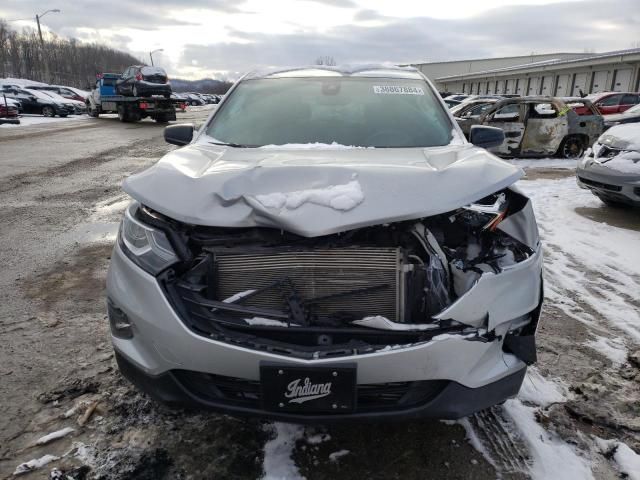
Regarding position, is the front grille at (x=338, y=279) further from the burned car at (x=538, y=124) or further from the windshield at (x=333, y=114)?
the burned car at (x=538, y=124)

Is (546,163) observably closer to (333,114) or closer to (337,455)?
(333,114)

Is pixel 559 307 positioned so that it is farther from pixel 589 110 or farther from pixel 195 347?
pixel 589 110

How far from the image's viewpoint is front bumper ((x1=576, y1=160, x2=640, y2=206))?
18.6 feet

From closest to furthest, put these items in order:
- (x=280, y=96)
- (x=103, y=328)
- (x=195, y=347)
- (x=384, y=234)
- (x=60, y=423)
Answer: (x=195, y=347) < (x=384, y=234) < (x=60, y=423) < (x=103, y=328) < (x=280, y=96)

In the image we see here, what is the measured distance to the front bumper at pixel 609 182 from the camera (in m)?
5.68

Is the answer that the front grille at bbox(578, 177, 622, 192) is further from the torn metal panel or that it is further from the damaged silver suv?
the torn metal panel

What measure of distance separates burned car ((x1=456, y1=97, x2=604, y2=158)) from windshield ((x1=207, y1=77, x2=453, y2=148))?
8259mm

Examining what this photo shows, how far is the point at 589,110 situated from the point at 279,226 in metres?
12.0

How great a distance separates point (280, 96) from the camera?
134 inches

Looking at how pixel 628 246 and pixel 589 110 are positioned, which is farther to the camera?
pixel 589 110

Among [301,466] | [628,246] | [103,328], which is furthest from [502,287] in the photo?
[628,246]

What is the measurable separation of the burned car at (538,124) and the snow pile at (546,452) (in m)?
9.59

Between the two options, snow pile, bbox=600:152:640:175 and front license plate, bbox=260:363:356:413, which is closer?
front license plate, bbox=260:363:356:413

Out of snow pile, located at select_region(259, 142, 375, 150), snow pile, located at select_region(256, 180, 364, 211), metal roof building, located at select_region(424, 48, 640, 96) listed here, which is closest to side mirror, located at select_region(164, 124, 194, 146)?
snow pile, located at select_region(259, 142, 375, 150)
